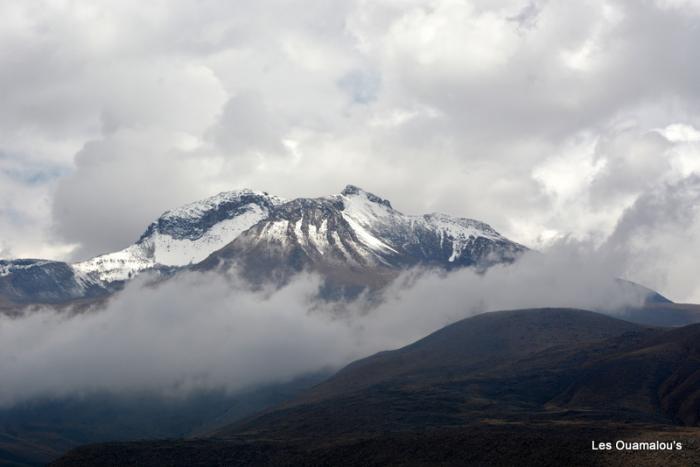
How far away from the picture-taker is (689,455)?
644ft

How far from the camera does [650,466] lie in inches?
7682

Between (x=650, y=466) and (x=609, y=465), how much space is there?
838 cm

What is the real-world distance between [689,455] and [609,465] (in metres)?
15.7

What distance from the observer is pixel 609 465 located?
655 ft

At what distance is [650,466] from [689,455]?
8447mm
